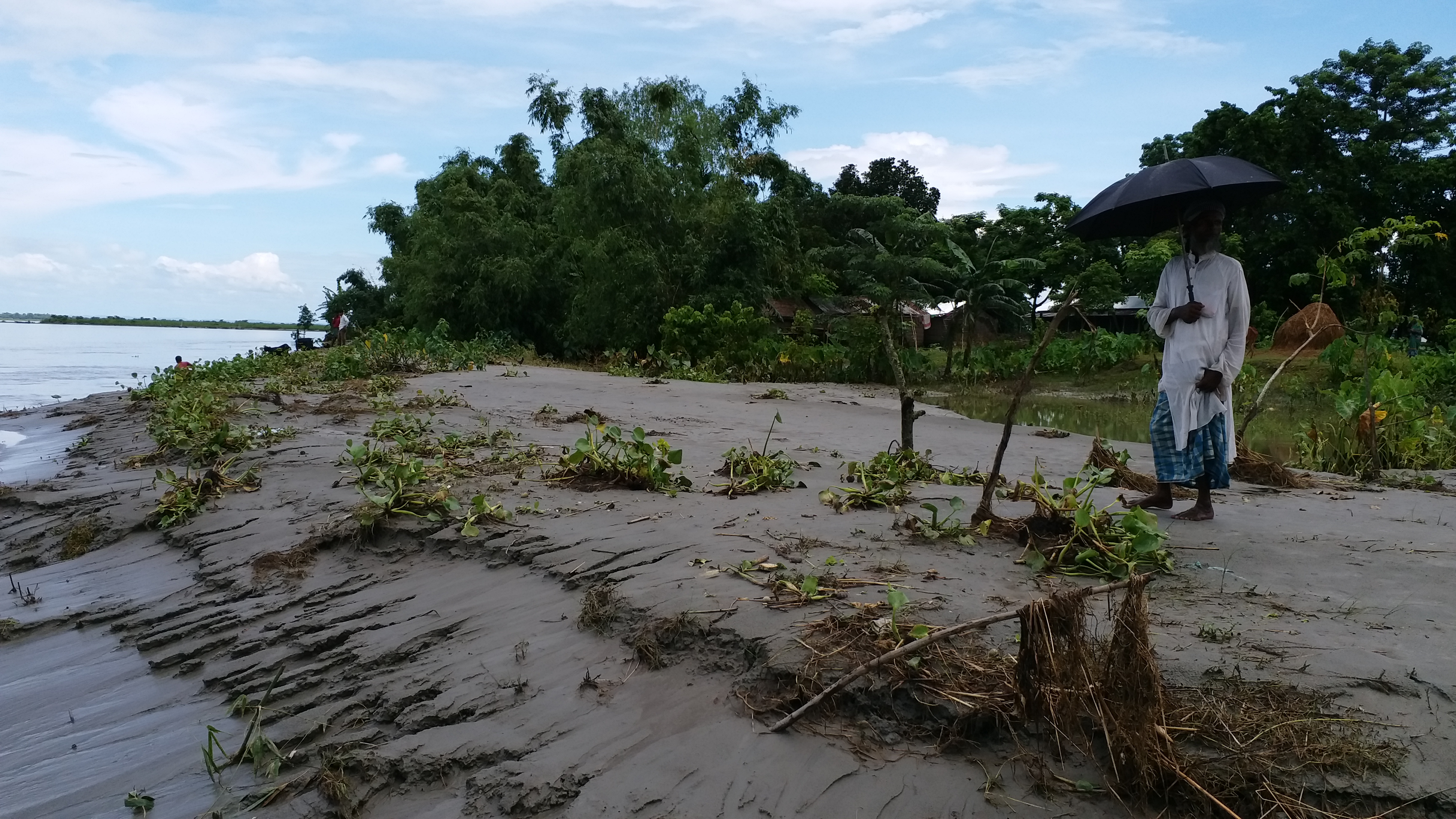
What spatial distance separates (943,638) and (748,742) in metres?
0.60

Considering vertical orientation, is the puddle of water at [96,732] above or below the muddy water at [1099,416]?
below

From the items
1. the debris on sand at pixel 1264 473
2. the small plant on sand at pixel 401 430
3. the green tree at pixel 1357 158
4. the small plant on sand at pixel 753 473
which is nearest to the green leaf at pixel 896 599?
the small plant on sand at pixel 753 473

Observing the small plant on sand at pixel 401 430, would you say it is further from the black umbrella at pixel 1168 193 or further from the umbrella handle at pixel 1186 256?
the umbrella handle at pixel 1186 256

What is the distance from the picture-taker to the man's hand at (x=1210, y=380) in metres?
4.43

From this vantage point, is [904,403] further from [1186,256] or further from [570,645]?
[570,645]

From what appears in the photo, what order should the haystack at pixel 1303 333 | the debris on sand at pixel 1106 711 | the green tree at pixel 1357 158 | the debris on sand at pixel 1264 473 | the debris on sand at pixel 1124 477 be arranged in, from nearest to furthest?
the debris on sand at pixel 1106 711, the debris on sand at pixel 1124 477, the debris on sand at pixel 1264 473, the haystack at pixel 1303 333, the green tree at pixel 1357 158

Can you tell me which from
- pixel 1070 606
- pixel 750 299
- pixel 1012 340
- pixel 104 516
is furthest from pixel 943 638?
pixel 1012 340

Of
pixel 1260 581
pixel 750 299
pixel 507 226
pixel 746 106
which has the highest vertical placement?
pixel 746 106

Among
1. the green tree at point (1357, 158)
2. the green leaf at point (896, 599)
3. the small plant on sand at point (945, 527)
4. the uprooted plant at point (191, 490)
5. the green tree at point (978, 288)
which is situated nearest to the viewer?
the green leaf at point (896, 599)

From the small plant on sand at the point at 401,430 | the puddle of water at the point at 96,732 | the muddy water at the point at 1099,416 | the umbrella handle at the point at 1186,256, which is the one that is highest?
the umbrella handle at the point at 1186,256

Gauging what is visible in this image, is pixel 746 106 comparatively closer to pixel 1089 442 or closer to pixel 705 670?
pixel 1089 442

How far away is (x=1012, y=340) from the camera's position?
27.6 meters

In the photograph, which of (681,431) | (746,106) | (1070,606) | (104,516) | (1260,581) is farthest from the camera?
(746,106)

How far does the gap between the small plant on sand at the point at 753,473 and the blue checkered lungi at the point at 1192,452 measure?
196cm
